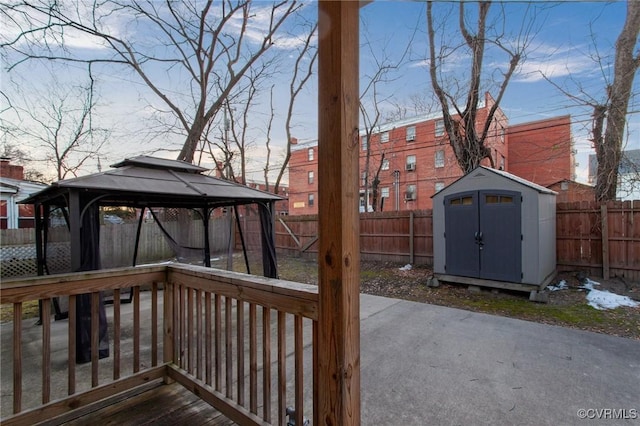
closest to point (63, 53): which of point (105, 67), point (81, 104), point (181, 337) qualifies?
point (105, 67)

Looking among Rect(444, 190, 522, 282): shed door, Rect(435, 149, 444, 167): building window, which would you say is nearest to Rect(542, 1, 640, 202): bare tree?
Rect(444, 190, 522, 282): shed door

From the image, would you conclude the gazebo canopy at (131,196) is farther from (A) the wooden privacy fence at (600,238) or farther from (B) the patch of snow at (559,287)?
(A) the wooden privacy fence at (600,238)

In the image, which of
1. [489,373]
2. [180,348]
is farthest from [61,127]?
[489,373]

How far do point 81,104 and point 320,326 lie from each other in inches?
397

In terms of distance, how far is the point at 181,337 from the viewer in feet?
7.43

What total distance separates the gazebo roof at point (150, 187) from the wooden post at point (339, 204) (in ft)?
9.58

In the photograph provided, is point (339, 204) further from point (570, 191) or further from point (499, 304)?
point (570, 191)

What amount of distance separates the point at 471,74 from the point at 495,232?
493 cm

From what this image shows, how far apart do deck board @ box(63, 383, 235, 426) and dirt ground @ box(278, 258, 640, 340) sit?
4192mm

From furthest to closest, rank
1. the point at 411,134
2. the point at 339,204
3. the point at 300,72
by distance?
the point at 411,134 → the point at 300,72 → the point at 339,204

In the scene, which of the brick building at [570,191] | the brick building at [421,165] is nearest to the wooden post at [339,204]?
the brick building at [570,191]

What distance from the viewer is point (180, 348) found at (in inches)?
90.0

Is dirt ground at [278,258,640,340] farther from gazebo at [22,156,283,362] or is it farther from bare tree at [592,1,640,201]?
gazebo at [22,156,283,362]

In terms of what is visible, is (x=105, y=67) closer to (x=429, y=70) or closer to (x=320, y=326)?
(x=429, y=70)
